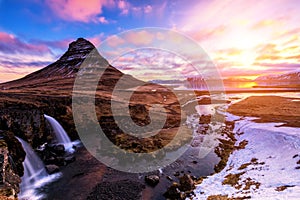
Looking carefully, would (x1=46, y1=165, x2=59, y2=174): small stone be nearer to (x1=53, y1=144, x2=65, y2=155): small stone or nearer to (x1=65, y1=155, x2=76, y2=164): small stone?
(x1=65, y1=155, x2=76, y2=164): small stone

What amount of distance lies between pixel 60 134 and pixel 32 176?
14.5 meters

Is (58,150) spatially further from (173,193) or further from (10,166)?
(173,193)

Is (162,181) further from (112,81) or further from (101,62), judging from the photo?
(101,62)

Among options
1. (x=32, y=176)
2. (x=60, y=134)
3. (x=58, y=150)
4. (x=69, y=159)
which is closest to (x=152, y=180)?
(x=69, y=159)

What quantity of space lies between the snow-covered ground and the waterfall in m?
25.7

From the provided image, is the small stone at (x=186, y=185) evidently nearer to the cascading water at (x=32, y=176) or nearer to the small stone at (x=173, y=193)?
the small stone at (x=173, y=193)

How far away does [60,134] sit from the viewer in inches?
1478

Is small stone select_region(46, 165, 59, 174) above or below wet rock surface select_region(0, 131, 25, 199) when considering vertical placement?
below

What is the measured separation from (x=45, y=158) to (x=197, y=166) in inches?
853

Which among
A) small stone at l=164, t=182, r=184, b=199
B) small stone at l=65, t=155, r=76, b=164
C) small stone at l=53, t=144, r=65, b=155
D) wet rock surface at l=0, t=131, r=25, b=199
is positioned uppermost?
wet rock surface at l=0, t=131, r=25, b=199

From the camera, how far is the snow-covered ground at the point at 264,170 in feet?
56.3

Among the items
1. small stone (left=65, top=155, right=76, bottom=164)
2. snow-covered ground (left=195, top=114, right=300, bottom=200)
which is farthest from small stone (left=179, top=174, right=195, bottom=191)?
small stone (left=65, top=155, right=76, bottom=164)

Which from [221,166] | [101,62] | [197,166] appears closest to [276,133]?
[221,166]

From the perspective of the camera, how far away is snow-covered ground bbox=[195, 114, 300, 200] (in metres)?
17.2
